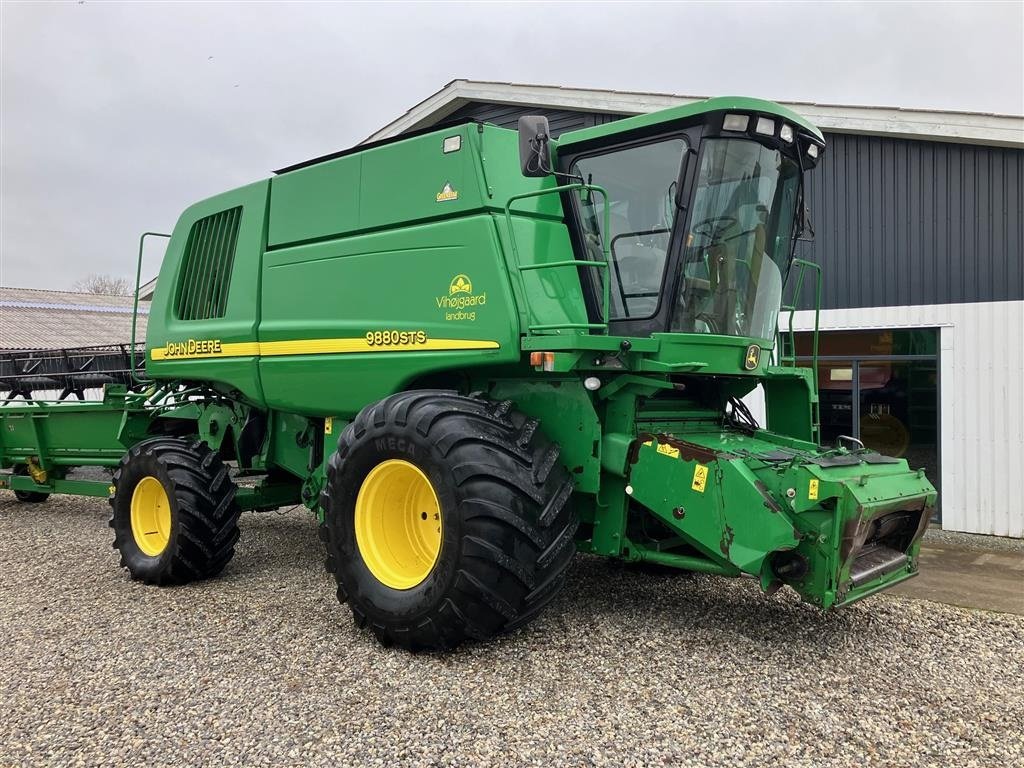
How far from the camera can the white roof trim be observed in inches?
311

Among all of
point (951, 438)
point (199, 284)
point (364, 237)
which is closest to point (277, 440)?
point (199, 284)

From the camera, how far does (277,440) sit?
6195 millimetres

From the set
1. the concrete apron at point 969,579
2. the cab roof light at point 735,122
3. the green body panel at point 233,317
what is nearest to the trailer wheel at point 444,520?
the green body panel at point 233,317

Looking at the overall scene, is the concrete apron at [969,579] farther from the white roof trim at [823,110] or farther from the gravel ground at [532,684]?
the white roof trim at [823,110]

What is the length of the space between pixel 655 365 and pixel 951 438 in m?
Answer: 5.52

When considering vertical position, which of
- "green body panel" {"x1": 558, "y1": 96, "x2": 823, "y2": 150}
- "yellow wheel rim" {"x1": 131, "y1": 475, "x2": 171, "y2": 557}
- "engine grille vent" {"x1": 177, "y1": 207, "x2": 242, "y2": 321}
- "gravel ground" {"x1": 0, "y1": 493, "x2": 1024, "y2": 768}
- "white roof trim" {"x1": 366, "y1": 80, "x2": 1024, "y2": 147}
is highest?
"white roof trim" {"x1": 366, "y1": 80, "x2": 1024, "y2": 147}

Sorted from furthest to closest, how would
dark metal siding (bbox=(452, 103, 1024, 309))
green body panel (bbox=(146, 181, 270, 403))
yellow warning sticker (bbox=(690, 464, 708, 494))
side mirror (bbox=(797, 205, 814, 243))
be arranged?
dark metal siding (bbox=(452, 103, 1024, 309)), green body panel (bbox=(146, 181, 270, 403)), side mirror (bbox=(797, 205, 814, 243)), yellow warning sticker (bbox=(690, 464, 708, 494))

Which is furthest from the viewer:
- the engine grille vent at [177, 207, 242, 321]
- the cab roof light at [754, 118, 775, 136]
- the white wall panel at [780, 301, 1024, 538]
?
the white wall panel at [780, 301, 1024, 538]

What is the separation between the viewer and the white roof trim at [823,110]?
7.91 metres

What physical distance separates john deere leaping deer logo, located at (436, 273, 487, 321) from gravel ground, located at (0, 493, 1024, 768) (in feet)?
5.87

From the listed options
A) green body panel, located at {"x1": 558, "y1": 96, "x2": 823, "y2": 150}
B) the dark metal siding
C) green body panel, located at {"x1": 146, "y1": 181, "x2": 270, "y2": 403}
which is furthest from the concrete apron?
green body panel, located at {"x1": 146, "y1": 181, "x2": 270, "y2": 403}

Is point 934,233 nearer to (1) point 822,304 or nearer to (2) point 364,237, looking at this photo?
(1) point 822,304

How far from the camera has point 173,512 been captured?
5.54 metres

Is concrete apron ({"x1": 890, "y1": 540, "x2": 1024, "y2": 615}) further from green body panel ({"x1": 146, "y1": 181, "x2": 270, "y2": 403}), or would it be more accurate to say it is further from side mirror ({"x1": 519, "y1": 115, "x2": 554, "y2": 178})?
green body panel ({"x1": 146, "y1": 181, "x2": 270, "y2": 403})
